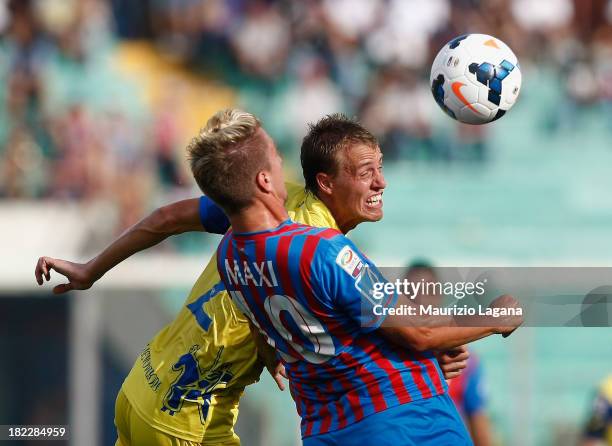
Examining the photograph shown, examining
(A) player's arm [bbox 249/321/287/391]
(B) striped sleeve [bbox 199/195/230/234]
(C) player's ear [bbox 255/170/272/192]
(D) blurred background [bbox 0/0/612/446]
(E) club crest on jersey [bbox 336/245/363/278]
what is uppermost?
(D) blurred background [bbox 0/0/612/446]

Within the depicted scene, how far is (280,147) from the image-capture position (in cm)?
1380

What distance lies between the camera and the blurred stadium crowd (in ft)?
45.3

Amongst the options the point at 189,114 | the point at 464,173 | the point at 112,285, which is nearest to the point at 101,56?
the point at 189,114

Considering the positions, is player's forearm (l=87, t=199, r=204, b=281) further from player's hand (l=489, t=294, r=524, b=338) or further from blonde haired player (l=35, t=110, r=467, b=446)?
player's hand (l=489, t=294, r=524, b=338)

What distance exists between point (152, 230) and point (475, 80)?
7.71ft

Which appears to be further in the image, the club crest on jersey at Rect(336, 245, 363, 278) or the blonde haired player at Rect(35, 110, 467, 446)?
the blonde haired player at Rect(35, 110, 467, 446)

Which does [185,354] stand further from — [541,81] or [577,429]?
[541,81]

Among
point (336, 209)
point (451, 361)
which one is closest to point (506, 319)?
point (451, 361)

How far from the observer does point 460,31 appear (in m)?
14.4

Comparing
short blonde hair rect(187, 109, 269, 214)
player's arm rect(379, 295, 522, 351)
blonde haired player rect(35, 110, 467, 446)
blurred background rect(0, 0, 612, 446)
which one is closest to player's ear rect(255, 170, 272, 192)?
short blonde hair rect(187, 109, 269, 214)

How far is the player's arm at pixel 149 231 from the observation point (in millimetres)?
4762

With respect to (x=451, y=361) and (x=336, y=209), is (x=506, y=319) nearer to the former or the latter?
(x=451, y=361)

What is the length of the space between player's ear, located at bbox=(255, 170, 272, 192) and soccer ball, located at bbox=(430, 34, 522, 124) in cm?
242

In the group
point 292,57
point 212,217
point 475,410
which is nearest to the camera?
point 212,217
